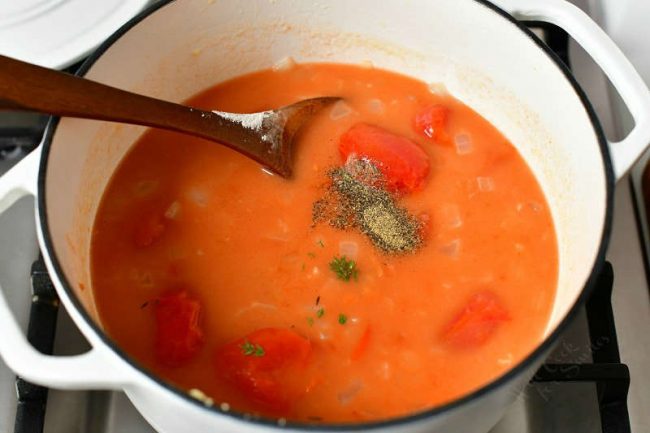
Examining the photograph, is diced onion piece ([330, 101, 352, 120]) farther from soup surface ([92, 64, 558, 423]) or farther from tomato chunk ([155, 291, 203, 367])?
tomato chunk ([155, 291, 203, 367])

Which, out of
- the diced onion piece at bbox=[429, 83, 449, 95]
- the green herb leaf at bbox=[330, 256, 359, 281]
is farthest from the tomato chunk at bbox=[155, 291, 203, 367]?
the diced onion piece at bbox=[429, 83, 449, 95]

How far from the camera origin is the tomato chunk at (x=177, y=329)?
1251 mm

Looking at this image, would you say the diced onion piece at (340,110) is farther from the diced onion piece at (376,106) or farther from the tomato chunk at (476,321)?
the tomato chunk at (476,321)

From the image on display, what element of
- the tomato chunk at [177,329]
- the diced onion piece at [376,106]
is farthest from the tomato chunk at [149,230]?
the diced onion piece at [376,106]

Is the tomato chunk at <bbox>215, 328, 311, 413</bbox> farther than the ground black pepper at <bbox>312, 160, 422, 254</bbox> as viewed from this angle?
No

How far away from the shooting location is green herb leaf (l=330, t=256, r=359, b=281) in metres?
1.34

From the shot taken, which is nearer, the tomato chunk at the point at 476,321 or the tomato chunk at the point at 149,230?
the tomato chunk at the point at 476,321

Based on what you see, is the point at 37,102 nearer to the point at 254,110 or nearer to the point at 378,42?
the point at 254,110

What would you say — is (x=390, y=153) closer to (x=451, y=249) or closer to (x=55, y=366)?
(x=451, y=249)

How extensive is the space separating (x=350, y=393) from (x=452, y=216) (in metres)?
0.39

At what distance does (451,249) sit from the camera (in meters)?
1.39

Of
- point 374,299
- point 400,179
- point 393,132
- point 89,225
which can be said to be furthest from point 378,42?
point 89,225

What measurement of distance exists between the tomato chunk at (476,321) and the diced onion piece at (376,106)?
45 centimetres

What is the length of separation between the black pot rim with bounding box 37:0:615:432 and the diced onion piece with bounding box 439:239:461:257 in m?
0.30
